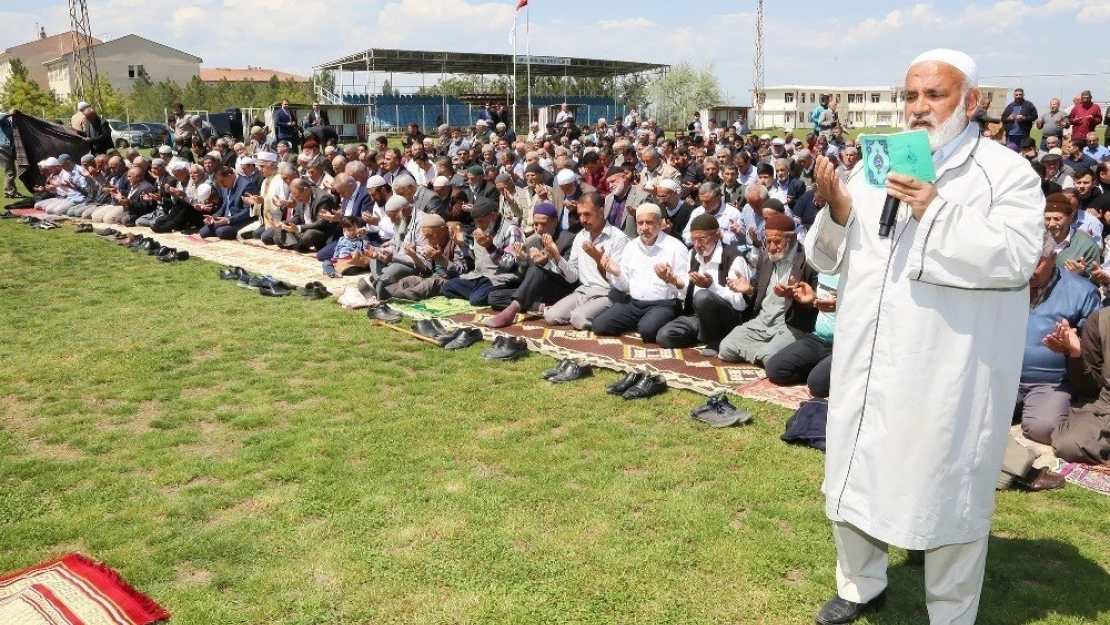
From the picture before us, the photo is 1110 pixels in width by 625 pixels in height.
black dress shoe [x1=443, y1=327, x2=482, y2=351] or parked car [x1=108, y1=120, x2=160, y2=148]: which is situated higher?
parked car [x1=108, y1=120, x2=160, y2=148]

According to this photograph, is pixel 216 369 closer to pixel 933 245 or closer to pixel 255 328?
pixel 255 328

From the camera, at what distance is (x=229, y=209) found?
13.6m

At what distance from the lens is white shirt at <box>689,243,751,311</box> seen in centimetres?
663

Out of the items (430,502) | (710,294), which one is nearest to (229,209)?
(710,294)

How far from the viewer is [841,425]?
2779 millimetres

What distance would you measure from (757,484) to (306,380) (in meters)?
3.49

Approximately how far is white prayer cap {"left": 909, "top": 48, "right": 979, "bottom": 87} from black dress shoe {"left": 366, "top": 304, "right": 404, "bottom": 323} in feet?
19.4

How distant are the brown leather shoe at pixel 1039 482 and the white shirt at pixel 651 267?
10.5 ft

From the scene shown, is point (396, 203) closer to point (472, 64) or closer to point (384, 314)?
point (384, 314)

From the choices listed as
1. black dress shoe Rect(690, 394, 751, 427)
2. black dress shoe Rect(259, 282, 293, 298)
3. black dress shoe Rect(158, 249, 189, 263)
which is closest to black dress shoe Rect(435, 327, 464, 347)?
black dress shoe Rect(690, 394, 751, 427)

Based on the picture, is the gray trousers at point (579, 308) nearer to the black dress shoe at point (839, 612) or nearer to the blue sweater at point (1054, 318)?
the blue sweater at point (1054, 318)

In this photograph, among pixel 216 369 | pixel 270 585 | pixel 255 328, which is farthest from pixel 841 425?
pixel 255 328

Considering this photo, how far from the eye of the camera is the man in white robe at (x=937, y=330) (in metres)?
2.42

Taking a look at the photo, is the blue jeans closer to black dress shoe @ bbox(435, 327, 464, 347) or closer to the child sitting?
black dress shoe @ bbox(435, 327, 464, 347)
